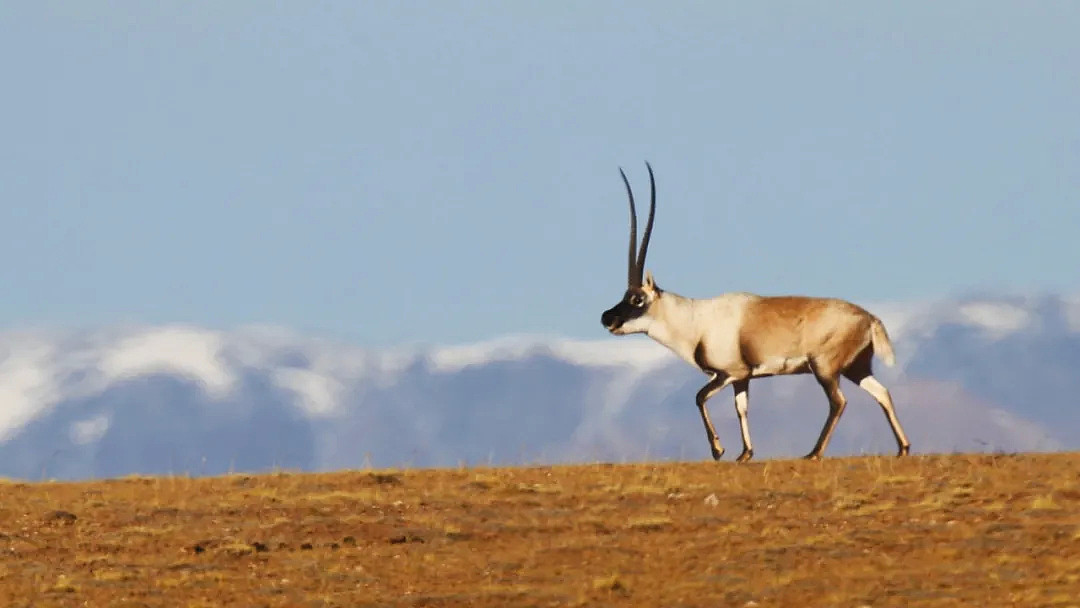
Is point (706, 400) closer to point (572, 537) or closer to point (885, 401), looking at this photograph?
point (885, 401)

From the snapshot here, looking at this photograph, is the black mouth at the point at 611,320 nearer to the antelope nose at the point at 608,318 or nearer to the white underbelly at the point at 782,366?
the antelope nose at the point at 608,318

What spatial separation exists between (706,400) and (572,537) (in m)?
5.22

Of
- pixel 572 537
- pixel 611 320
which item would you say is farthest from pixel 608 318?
pixel 572 537

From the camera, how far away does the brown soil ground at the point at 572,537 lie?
582 inches

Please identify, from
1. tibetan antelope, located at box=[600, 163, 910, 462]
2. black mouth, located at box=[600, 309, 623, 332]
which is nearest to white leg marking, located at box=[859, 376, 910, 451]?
tibetan antelope, located at box=[600, 163, 910, 462]

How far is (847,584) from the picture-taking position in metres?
14.6

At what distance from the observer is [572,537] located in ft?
55.8

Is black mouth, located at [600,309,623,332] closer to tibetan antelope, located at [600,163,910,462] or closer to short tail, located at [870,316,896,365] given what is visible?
tibetan antelope, located at [600,163,910,462]

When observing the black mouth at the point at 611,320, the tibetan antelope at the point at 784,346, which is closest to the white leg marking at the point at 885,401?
the tibetan antelope at the point at 784,346

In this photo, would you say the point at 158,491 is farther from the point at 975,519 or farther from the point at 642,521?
the point at 975,519

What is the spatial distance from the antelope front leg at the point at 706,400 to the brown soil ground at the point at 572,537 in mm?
881

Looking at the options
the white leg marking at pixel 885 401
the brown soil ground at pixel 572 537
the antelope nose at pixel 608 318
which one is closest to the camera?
the brown soil ground at pixel 572 537

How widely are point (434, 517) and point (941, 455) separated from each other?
6.51 metres

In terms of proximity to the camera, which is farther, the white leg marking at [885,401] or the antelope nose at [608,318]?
the antelope nose at [608,318]
